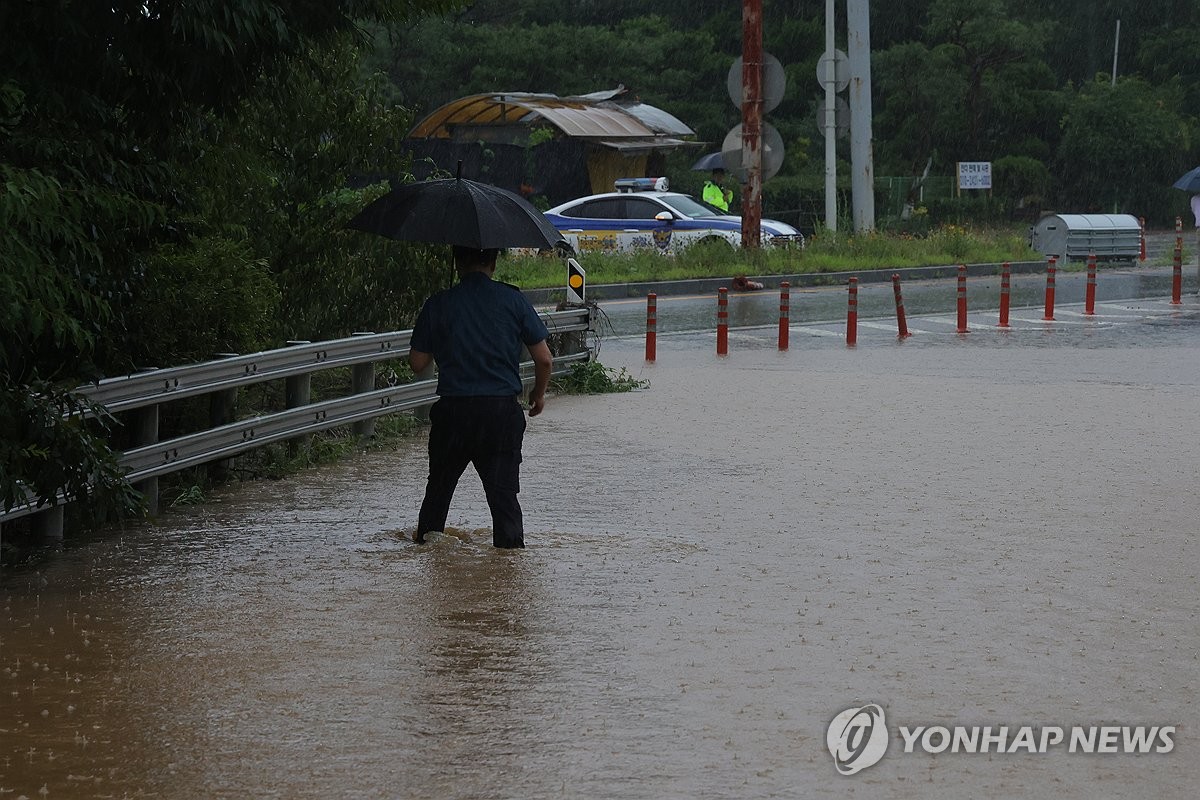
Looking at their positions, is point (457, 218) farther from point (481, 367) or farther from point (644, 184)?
point (644, 184)

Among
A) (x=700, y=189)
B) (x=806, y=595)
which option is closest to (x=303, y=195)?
(x=806, y=595)

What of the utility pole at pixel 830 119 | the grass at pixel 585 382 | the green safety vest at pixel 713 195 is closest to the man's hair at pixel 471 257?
the grass at pixel 585 382

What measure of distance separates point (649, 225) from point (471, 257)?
24.6 metres

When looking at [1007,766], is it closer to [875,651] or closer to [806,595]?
[875,651]

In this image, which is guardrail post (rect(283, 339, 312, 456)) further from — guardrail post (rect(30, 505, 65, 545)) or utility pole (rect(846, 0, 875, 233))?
utility pole (rect(846, 0, 875, 233))

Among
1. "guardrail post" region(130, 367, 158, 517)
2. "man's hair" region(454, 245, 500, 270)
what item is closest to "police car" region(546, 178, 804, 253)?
"guardrail post" region(130, 367, 158, 517)

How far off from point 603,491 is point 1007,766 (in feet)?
18.3

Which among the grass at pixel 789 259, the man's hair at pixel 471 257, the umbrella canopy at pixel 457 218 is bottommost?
the grass at pixel 789 259

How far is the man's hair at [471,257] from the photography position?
28.2ft

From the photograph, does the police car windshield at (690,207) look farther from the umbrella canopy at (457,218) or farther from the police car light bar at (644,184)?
the umbrella canopy at (457,218)

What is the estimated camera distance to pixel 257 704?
603cm

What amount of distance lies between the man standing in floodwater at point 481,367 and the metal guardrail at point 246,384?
160 centimetres

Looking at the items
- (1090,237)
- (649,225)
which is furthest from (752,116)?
(1090,237)

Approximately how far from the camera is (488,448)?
8477 mm
